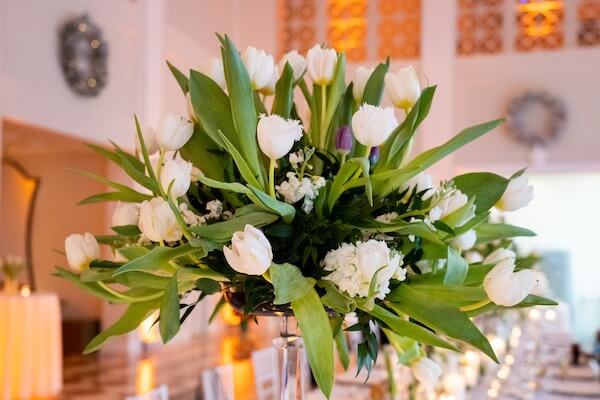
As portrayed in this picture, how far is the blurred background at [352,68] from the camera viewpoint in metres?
8.63

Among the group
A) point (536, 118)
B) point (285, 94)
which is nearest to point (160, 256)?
point (285, 94)

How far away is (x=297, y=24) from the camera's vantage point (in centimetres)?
1124

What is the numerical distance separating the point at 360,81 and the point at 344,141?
0.65 feet

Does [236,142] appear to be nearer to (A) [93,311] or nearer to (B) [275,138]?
(B) [275,138]

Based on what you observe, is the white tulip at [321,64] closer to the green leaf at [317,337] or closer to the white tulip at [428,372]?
the green leaf at [317,337]

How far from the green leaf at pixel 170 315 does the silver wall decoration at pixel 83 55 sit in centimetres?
667

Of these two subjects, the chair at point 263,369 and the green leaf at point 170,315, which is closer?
the green leaf at point 170,315

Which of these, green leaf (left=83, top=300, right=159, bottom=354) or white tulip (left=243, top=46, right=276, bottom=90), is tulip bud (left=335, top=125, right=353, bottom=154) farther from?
green leaf (left=83, top=300, right=159, bottom=354)

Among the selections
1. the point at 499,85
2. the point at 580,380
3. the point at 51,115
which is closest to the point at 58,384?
the point at 51,115

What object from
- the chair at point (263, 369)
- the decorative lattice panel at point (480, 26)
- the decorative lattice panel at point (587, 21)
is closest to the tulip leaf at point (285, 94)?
the chair at point (263, 369)

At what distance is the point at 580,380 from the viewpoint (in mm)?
4184

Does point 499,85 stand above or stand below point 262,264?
above

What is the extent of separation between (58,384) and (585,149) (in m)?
7.16

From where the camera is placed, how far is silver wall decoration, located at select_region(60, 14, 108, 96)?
746 centimetres
